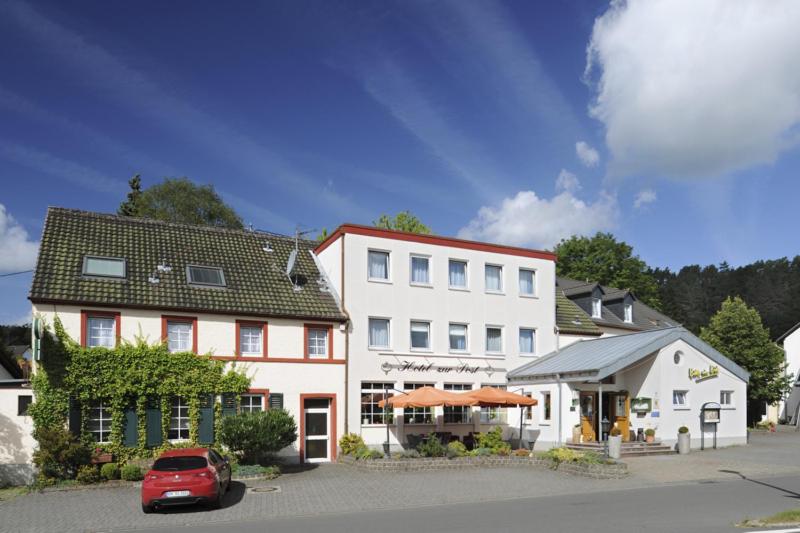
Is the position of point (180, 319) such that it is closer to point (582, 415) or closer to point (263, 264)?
point (263, 264)

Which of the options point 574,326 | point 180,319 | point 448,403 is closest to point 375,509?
point 448,403

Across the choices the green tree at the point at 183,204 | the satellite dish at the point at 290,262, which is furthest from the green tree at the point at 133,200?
the satellite dish at the point at 290,262

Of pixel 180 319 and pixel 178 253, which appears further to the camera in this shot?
pixel 178 253

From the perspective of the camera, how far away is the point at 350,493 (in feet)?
64.1

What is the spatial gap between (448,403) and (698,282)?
332ft

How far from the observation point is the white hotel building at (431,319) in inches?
1131

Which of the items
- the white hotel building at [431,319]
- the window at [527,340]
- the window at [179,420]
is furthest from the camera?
the window at [527,340]

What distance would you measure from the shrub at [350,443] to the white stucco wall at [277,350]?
0.48m

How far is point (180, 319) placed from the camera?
25438 millimetres

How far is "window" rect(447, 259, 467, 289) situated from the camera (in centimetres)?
3133

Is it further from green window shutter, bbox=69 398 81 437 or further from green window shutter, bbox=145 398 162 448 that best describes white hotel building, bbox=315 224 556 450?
green window shutter, bbox=69 398 81 437

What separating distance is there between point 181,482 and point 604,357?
1788cm

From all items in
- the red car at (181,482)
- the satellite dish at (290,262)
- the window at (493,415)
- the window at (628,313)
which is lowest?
the window at (493,415)

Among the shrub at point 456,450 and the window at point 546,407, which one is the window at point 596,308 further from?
the shrub at point 456,450
